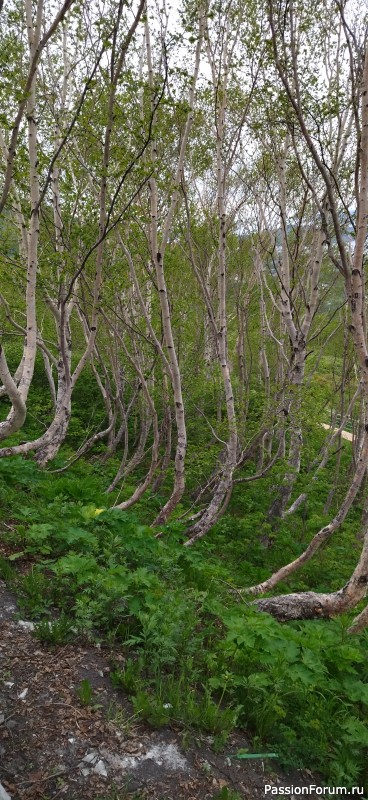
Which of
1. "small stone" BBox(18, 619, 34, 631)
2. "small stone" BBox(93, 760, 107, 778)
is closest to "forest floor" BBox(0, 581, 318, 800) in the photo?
"small stone" BBox(93, 760, 107, 778)

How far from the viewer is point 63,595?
11.0 feet

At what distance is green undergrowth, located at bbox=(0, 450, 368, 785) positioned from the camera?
271 cm

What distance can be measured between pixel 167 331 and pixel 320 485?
479 centimetres

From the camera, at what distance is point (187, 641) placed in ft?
10.4

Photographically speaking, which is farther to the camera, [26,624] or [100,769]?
[26,624]

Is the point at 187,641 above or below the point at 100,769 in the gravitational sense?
above

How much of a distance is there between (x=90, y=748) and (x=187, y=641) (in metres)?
1.02

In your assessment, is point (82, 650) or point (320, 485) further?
point (320, 485)

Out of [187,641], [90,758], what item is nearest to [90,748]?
[90,758]

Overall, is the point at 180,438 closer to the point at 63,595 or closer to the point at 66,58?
the point at 63,595

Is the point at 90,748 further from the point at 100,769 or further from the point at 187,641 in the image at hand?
the point at 187,641

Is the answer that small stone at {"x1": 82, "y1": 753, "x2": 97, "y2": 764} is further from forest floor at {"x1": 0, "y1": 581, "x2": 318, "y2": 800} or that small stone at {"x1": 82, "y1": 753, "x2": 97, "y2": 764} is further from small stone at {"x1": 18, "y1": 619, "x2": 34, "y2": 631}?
small stone at {"x1": 18, "y1": 619, "x2": 34, "y2": 631}

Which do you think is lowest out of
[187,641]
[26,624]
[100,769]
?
[100,769]

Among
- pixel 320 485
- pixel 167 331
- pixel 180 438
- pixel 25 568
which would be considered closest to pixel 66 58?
pixel 167 331
